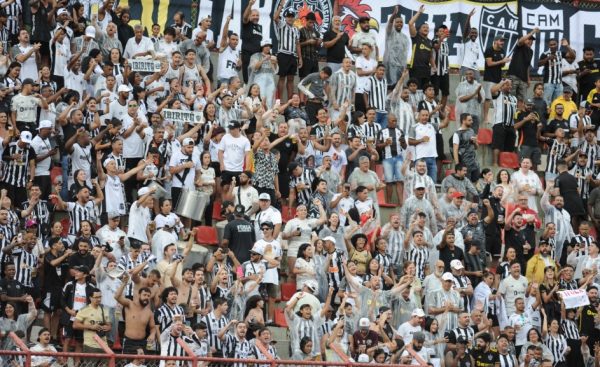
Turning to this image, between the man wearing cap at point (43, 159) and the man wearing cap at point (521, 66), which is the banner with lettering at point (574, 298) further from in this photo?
the man wearing cap at point (43, 159)

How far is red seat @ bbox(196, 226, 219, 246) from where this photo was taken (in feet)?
92.4

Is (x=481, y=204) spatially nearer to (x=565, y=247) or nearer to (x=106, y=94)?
(x=565, y=247)

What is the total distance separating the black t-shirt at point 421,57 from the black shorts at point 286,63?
2436mm

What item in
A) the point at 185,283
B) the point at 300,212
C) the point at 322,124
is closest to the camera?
the point at 185,283

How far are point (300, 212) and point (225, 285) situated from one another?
7.84 feet

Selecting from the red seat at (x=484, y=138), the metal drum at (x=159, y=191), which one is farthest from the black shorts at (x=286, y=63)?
the metal drum at (x=159, y=191)

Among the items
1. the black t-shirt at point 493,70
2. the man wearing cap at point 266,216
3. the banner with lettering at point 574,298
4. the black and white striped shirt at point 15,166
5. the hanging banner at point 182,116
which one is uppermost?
the black t-shirt at point 493,70

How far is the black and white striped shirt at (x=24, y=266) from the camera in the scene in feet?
83.8

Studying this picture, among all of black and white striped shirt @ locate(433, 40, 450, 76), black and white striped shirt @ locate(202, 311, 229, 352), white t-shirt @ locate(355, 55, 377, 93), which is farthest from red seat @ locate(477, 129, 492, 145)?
black and white striped shirt @ locate(202, 311, 229, 352)

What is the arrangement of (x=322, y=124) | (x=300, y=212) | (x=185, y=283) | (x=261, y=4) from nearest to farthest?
(x=185, y=283), (x=300, y=212), (x=322, y=124), (x=261, y=4)

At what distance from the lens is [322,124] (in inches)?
1208

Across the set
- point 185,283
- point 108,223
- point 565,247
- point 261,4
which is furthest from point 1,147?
point 565,247

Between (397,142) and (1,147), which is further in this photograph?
(397,142)

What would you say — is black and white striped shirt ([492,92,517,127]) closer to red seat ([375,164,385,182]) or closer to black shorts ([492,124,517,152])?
black shorts ([492,124,517,152])
